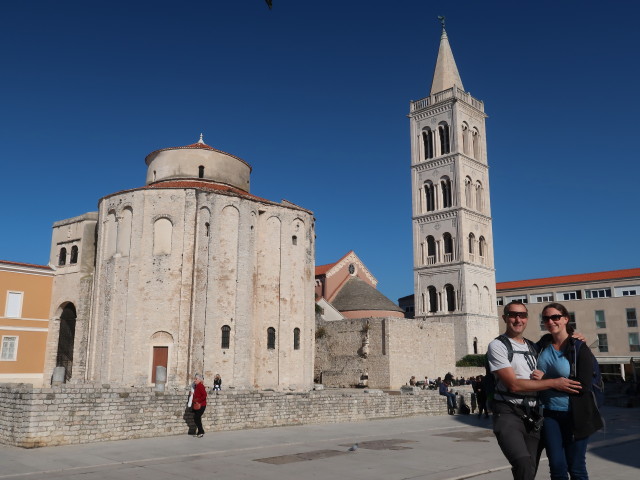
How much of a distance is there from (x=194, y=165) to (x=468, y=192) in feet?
84.8

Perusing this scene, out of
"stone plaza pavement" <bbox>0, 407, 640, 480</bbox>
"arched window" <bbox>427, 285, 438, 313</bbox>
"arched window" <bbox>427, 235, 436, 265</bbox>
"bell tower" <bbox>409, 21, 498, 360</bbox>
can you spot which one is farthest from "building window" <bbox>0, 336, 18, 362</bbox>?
"arched window" <bbox>427, 235, 436, 265</bbox>

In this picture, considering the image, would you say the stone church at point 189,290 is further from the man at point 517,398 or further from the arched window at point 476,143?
the arched window at point 476,143

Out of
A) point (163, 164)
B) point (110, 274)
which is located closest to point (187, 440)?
point (110, 274)

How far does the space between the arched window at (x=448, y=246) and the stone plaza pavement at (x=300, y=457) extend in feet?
107

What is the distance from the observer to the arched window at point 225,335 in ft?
91.1

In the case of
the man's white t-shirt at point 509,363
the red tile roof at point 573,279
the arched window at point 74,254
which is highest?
the red tile roof at point 573,279

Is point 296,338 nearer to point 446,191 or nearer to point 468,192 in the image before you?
point 446,191

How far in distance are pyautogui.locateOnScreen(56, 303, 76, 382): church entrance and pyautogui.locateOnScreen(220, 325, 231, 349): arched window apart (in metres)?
10.6

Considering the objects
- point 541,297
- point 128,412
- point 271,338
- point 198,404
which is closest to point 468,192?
point 541,297

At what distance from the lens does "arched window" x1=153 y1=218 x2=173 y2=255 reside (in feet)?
94.0

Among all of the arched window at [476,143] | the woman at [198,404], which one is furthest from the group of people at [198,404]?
the arched window at [476,143]

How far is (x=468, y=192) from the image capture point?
49.2 meters

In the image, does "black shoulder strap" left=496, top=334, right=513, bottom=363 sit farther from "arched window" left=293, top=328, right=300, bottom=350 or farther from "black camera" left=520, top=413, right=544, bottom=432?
"arched window" left=293, top=328, right=300, bottom=350

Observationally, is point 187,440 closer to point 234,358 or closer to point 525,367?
point 525,367
